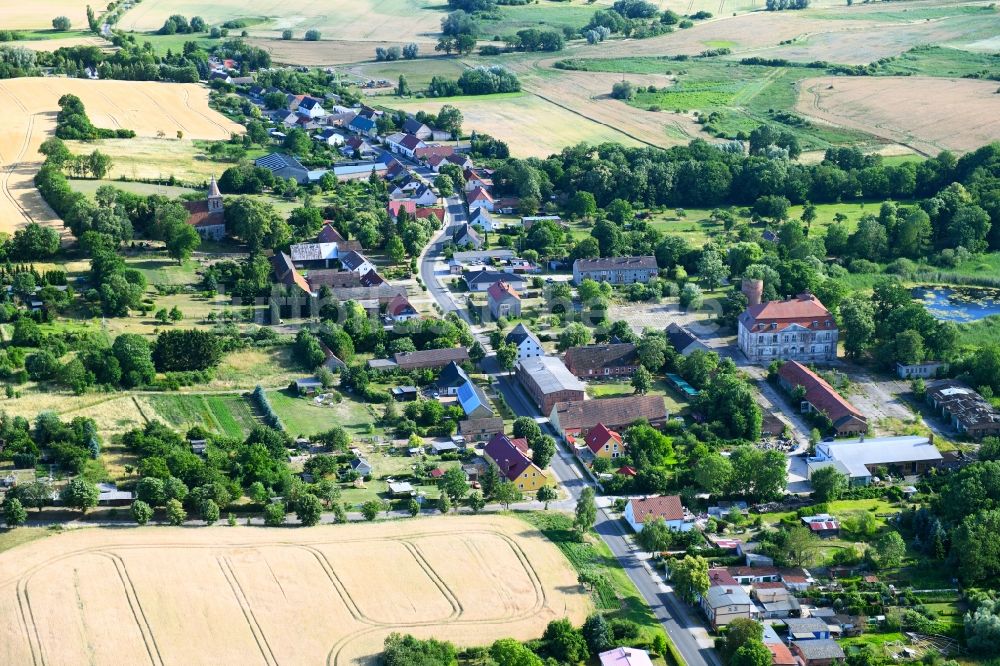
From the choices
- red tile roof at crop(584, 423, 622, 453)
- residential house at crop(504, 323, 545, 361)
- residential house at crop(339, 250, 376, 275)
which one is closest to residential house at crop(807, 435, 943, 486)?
red tile roof at crop(584, 423, 622, 453)

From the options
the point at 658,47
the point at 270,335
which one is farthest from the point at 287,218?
the point at 658,47

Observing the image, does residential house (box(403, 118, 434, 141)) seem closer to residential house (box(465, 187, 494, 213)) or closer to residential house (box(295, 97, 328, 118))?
residential house (box(295, 97, 328, 118))

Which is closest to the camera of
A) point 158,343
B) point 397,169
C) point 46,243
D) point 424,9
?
point 158,343

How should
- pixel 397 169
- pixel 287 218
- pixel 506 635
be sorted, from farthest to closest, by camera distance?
pixel 397 169
pixel 287 218
pixel 506 635

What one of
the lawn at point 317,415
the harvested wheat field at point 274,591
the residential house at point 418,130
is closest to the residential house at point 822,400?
the harvested wheat field at point 274,591

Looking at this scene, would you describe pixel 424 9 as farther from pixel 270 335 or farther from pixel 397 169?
pixel 270 335

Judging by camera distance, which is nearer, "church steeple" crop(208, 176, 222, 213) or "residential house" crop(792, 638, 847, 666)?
"residential house" crop(792, 638, 847, 666)
